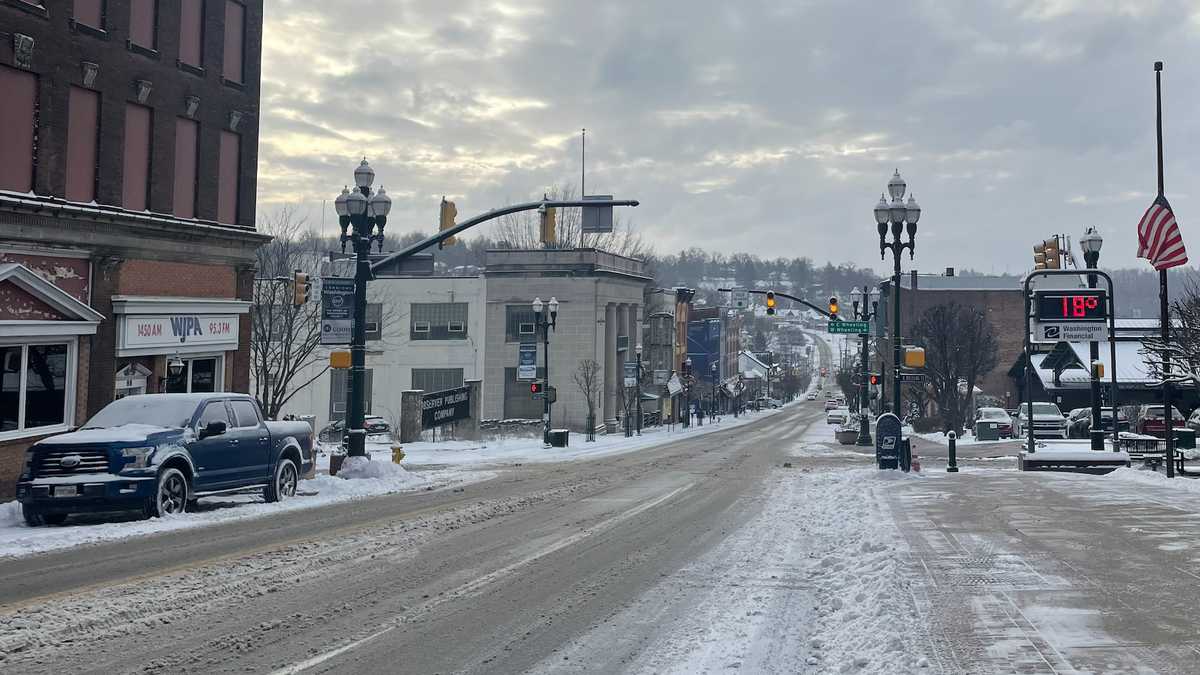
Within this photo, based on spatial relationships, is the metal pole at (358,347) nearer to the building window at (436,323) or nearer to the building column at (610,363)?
the building window at (436,323)

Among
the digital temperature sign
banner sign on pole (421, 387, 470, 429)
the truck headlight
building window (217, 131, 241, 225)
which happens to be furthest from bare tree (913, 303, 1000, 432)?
the truck headlight

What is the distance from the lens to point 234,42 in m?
26.5

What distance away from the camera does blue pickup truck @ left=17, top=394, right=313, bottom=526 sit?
13.9m

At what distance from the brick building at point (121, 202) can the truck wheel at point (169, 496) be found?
578 cm

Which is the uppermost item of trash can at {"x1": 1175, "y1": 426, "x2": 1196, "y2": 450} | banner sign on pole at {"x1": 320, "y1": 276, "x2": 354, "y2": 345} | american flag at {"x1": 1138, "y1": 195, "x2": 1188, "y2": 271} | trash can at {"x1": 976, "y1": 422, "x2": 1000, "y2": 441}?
american flag at {"x1": 1138, "y1": 195, "x2": 1188, "y2": 271}

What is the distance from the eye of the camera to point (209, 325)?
25.1 meters

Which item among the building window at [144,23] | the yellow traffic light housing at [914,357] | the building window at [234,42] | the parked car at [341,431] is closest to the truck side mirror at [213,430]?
the building window at [144,23]

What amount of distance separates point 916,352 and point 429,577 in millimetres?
16996

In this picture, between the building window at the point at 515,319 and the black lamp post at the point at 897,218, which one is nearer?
the black lamp post at the point at 897,218

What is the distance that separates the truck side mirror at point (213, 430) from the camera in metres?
15.6

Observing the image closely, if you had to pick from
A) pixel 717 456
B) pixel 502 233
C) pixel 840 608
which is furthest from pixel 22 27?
pixel 502 233

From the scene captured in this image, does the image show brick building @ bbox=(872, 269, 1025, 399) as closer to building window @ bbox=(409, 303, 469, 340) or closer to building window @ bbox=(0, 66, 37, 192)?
building window @ bbox=(409, 303, 469, 340)

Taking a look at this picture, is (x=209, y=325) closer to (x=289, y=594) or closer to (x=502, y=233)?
(x=289, y=594)

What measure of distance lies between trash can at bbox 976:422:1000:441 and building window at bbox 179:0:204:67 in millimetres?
39023
